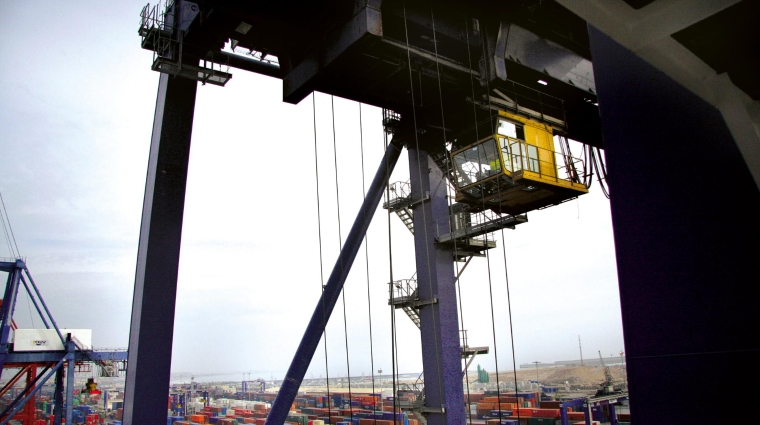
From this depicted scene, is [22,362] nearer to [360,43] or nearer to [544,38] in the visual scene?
[360,43]

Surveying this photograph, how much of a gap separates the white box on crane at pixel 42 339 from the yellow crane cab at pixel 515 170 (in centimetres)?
2504

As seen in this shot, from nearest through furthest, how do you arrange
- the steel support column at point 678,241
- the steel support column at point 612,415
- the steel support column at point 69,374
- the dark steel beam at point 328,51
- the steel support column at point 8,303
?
the steel support column at point 678,241, the dark steel beam at point 328,51, the steel support column at point 8,303, the steel support column at point 69,374, the steel support column at point 612,415

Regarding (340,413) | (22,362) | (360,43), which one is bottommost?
(340,413)

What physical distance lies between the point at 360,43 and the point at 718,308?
284 inches

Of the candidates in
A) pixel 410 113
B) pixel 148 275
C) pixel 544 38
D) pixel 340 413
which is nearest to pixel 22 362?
pixel 148 275

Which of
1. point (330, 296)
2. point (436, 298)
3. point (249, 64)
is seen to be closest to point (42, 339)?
point (330, 296)

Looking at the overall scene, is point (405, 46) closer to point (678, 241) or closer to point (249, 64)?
point (249, 64)

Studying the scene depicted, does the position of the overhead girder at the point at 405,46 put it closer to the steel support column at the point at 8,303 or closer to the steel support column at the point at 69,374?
the steel support column at the point at 8,303

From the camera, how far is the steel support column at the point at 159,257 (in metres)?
8.52

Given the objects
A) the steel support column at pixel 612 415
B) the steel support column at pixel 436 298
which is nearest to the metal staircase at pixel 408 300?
the steel support column at pixel 436 298

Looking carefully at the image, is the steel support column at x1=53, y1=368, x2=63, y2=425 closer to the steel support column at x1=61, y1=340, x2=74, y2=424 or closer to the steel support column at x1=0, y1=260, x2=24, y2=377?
the steel support column at x1=61, y1=340, x2=74, y2=424

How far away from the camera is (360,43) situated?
8.77 m

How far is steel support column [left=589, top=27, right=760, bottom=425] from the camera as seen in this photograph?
287cm

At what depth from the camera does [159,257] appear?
8.98 m
